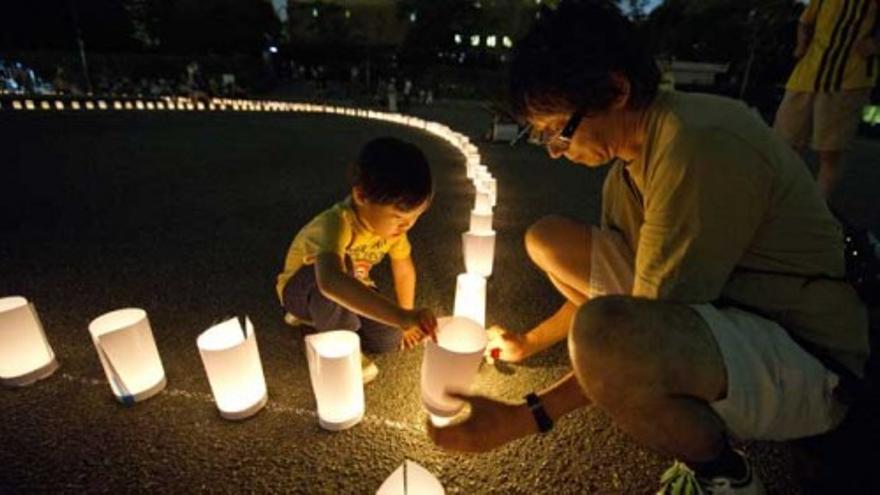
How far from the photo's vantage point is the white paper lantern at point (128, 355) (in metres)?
1.53

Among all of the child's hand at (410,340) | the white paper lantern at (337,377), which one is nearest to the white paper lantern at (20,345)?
the white paper lantern at (337,377)

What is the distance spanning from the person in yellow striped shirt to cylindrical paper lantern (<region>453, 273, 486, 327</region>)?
288 centimetres

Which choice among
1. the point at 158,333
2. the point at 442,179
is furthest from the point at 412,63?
the point at 158,333

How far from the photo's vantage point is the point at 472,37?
119ft

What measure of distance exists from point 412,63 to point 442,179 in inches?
1185

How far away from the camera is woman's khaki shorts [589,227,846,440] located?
110 cm

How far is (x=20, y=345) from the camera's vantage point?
1.69 meters

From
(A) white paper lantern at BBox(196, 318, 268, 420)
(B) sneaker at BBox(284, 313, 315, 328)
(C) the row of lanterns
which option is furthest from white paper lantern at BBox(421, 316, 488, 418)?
(B) sneaker at BBox(284, 313, 315, 328)

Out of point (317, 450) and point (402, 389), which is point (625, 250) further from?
point (317, 450)

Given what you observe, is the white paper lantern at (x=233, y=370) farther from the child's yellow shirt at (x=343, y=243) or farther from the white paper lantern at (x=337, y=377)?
the child's yellow shirt at (x=343, y=243)

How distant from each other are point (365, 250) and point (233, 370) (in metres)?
0.73

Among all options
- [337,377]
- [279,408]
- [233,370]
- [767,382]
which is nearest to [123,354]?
[233,370]

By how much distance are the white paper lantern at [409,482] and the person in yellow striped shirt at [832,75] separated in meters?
3.66

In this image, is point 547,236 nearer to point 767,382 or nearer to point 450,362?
point 450,362
